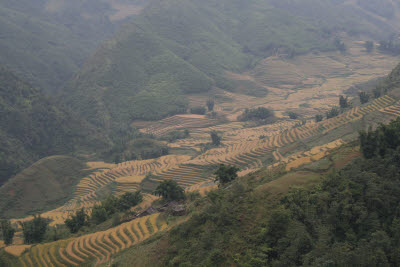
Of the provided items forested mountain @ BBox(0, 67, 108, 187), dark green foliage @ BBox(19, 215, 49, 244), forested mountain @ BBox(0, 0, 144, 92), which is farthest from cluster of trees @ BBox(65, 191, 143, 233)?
forested mountain @ BBox(0, 0, 144, 92)

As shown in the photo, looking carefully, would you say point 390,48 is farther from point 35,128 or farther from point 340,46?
point 35,128

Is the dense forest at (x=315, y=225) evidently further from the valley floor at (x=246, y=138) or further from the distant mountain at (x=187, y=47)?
the distant mountain at (x=187, y=47)

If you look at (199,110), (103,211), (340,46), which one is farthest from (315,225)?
(340,46)

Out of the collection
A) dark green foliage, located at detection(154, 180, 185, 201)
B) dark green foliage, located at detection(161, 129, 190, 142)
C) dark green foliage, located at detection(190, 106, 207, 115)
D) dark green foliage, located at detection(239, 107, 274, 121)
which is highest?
dark green foliage, located at detection(190, 106, 207, 115)

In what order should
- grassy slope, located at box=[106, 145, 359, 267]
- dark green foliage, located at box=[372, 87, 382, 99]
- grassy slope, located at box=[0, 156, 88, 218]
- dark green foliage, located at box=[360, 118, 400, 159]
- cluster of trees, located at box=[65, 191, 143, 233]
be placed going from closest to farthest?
grassy slope, located at box=[106, 145, 359, 267], dark green foliage, located at box=[360, 118, 400, 159], cluster of trees, located at box=[65, 191, 143, 233], grassy slope, located at box=[0, 156, 88, 218], dark green foliage, located at box=[372, 87, 382, 99]

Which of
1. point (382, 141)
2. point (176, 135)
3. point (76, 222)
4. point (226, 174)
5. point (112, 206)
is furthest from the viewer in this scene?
point (176, 135)

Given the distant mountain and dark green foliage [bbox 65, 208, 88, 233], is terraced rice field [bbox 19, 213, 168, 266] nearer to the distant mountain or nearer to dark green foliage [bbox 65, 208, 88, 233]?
dark green foliage [bbox 65, 208, 88, 233]

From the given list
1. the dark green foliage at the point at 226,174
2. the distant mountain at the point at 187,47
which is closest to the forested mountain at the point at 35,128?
the distant mountain at the point at 187,47
